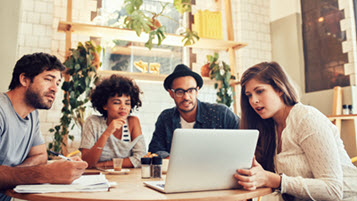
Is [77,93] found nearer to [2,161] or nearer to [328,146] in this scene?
[2,161]

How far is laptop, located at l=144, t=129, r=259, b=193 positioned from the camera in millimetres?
1049

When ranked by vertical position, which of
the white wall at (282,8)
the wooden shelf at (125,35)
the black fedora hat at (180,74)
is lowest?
the black fedora hat at (180,74)

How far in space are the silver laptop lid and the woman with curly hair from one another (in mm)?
1085

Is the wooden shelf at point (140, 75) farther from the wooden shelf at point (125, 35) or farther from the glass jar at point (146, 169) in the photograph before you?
the glass jar at point (146, 169)

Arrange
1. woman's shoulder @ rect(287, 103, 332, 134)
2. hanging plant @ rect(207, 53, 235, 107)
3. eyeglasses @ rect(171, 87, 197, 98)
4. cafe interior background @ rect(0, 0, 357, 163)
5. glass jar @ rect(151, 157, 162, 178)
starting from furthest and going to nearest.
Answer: hanging plant @ rect(207, 53, 235, 107) < cafe interior background @ rect(0, 0, 357, 163) < eyeglasses @ rect(171, 87, 197, 98) < glass jar @ rect(151, 157, 162, 178) < woman's shoulder @ rect(287, 103, 332, 134)

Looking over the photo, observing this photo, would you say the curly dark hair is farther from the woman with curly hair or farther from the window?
the window

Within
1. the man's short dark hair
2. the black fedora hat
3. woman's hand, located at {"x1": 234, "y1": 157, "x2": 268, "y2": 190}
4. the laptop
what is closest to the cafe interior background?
the black fedora hat

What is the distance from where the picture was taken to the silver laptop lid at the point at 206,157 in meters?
1.05

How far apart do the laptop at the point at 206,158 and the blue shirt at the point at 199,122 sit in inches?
50.5

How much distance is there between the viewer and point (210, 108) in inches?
100.0

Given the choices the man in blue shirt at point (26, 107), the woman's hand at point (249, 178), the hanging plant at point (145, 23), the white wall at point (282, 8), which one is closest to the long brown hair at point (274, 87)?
the woman's hand at point (249, 178)

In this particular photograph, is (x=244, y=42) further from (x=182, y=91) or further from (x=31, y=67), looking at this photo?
(x=31, y=67)

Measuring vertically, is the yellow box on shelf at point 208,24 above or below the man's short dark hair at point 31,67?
Answer: above

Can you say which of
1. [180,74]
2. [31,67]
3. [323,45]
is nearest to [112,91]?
[180,74]
